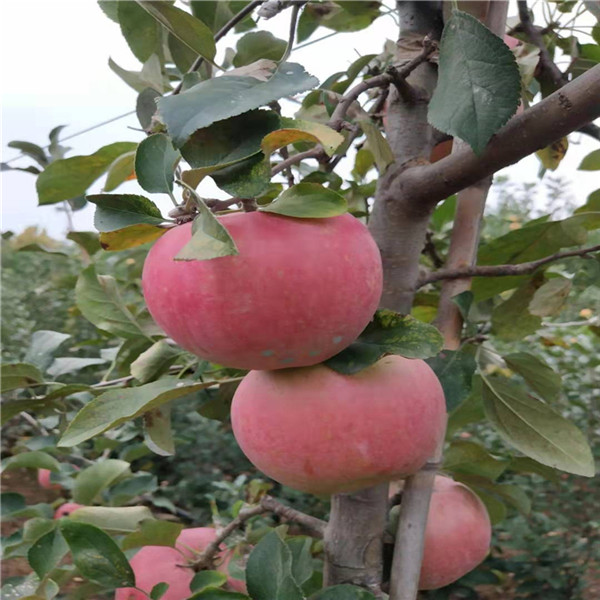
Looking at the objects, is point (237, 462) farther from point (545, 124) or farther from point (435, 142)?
point (545, 124)

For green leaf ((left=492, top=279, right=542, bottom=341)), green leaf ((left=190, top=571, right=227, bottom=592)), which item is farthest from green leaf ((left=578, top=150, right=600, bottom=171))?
green leaf ((left=190, top=571, right=227, bottom=592))

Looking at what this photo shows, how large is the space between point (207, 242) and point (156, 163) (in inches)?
3.7

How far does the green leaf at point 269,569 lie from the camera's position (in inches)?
19.3

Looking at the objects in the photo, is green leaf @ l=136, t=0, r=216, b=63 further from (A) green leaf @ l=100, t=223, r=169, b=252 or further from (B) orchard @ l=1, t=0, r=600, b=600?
(A) green leaf @ l=100, t=223, r=169, b=252

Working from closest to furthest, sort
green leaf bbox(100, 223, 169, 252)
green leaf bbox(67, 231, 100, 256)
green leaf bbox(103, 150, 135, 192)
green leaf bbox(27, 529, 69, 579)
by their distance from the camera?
green leaf bbox(100, 223, 169, 252), green leaf bbox(103, 150, 135, 192), green leaf bbox(27, 529, 69, 579), green leaf bbox(67, 231, 100, 256)

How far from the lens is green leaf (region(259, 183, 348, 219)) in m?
0.37

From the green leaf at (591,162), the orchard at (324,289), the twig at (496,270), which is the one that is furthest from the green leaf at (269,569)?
the green leaf at (591,162)

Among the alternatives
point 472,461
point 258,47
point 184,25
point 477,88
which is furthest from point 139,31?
point 472,461

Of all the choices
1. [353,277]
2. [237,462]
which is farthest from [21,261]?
[353,277]

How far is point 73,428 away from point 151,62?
0.30 m

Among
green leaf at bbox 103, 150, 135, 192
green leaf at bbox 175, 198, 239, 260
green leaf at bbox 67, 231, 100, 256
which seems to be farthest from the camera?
green leaf at bbox 67, 231, 100, 256

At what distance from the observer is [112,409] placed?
451 mm

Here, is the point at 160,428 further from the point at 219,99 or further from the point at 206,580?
the point at 219,99

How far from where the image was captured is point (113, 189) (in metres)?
0.57
